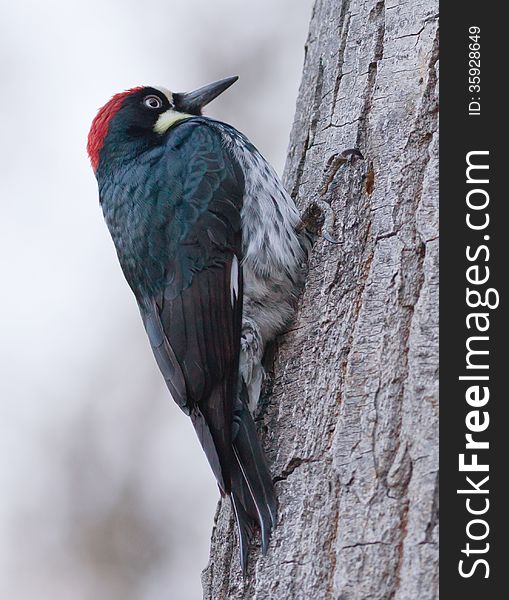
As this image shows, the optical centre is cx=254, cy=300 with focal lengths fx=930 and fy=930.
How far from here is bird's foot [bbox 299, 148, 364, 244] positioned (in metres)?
2.78

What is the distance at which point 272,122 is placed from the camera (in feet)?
20.1

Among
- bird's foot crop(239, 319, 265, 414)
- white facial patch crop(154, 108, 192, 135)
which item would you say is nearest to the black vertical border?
bird's foot crop(239, 319, 265, 414)

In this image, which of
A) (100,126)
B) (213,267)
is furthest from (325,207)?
(100,126)

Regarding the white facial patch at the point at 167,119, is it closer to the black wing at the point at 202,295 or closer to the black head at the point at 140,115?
the black head at the point at 140,115

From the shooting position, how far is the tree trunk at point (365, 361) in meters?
1.99

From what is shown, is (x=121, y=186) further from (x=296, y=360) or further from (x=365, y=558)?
(x=365, y=558)

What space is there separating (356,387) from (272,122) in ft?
13.5

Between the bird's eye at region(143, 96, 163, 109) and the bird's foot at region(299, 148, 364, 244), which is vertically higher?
the bird's eye at region(143, 96, 163, 109)

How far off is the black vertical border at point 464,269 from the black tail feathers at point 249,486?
22.2 inches

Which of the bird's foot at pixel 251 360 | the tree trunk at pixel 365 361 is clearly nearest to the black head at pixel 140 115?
the tree trunk at pixel 365 361

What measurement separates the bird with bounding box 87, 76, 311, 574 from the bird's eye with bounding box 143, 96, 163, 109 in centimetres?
29

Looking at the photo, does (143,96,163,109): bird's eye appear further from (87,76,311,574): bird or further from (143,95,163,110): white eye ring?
(87,76,311,574): bird

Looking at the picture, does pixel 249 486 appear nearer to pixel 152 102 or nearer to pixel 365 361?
pixel 365 361

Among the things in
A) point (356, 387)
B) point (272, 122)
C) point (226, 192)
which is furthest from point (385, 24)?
point (272, 122)
